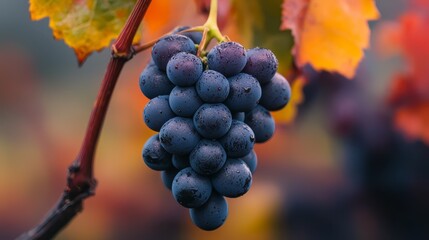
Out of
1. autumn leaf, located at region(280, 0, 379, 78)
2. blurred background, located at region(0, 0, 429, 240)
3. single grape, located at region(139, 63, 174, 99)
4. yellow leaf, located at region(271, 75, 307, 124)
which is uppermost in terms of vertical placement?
single grape, located at region(139, 63, 174, 99)

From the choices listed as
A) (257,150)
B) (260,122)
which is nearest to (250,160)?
(260,122)

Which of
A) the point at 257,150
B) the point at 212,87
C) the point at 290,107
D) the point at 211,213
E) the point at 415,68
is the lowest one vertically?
the point at 257,150

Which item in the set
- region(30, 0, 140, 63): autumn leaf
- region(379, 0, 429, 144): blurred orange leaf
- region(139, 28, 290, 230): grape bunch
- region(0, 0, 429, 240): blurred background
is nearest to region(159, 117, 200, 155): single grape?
region(139, 28, 290, 230): grape bunch

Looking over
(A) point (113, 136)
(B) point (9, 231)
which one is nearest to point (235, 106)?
(A) point (113, 136)

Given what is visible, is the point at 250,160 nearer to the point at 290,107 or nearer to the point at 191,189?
the point at 191,189

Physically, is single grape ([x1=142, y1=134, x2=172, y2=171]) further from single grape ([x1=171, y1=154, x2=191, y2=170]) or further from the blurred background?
the blurred background

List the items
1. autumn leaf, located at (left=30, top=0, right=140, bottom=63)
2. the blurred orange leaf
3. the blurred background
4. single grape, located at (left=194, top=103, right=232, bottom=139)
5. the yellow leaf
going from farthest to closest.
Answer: the blurred background, the blurred orange leaf, the yellow leaf, autumn leaf, located at (left=30, top=0, right=140, bottom=63), single grape, located at (left=194, top=103, right=232, bottom=139)

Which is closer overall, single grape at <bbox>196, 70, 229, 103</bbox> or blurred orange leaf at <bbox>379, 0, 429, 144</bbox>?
single grape at <bbox>196, 70, 229, 103</bbox>
